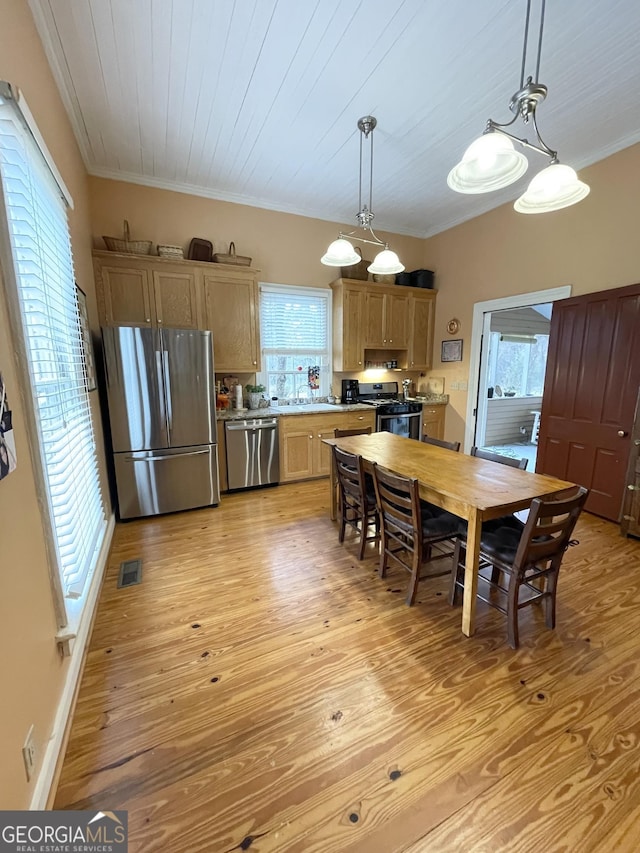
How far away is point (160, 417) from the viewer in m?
3.30

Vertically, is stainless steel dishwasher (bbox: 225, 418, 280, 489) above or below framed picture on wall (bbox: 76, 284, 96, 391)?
below

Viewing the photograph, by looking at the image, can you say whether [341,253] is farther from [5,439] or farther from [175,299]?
[5,439]

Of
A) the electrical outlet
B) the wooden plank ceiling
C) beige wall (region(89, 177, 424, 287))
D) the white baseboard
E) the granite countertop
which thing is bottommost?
the white baseboard

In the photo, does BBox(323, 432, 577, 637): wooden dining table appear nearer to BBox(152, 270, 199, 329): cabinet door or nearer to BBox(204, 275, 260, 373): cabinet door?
BBox(204, 275, 260, 373): cabinet door

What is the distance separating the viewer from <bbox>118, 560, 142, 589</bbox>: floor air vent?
2.39m

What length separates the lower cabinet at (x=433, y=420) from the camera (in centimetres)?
501

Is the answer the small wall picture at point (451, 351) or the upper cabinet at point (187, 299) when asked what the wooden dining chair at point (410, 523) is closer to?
the upper cabinet at point (187, 299)

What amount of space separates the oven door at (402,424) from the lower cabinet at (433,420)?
0.49ft

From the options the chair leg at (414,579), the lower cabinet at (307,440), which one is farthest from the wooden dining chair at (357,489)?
the lower cabinet at (307,440)

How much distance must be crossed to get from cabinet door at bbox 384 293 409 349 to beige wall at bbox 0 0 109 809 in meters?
3.89

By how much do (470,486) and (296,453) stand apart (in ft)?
8.36

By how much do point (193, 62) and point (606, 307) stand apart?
145 inches

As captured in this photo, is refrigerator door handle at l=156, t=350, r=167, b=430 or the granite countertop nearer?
refrigerator door handle at l=156, t=350, r=167, b=430

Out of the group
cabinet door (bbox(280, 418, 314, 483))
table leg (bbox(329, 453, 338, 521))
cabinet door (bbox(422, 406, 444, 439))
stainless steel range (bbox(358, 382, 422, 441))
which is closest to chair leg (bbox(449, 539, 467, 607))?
table leg (bbox(329, 453, 338, 521))
